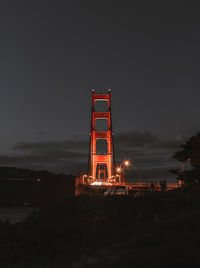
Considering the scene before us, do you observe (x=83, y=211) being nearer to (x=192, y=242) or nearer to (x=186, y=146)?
(x=192, y=242)

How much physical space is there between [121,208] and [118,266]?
435 inches

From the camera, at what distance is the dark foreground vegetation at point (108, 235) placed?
5105mm

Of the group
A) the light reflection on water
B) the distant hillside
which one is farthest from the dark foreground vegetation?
the distant hillside

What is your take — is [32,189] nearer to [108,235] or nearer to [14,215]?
[14,215]

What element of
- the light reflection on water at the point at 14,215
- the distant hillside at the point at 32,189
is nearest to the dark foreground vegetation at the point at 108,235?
the light reflection on water at the point at 14,215

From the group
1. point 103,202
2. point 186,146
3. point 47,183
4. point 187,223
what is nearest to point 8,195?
point 47,183

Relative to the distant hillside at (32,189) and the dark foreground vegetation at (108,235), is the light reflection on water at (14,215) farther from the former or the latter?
the distant hillside at (32,189)

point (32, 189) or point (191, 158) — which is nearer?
point (191, 158)

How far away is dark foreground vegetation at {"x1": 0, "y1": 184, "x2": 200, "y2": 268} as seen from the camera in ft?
16.8

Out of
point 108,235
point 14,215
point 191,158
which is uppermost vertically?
point 191,158

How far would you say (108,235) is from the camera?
10125 mm

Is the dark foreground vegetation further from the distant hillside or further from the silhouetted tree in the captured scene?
the distant hillside

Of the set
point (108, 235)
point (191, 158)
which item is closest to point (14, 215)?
point (191, 158)

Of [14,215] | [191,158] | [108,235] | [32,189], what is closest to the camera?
[108,235]
